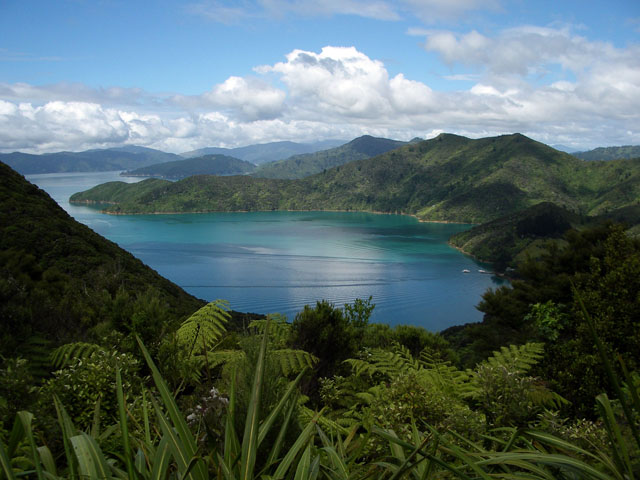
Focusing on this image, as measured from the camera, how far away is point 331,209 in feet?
463

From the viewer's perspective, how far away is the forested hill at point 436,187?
11125cm

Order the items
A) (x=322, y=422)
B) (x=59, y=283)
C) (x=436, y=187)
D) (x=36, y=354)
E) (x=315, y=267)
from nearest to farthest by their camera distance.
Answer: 1. (x=322, y=422)
2. (x=36, y=354)
3. (x=59, y=283)
4. (x=315, y=267)
5. (x=436, y=187)

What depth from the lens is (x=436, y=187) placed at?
14012 cm

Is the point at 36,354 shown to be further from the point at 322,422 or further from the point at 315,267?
the point at 315,267

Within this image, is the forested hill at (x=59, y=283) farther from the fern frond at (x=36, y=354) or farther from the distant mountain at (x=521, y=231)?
the distant mountain at (x=521, y=231)

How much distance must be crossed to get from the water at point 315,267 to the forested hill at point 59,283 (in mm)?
18026

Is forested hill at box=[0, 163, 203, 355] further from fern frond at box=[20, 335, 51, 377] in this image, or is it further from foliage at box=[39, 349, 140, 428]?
foliage at box=[39, 349, 140, 428]

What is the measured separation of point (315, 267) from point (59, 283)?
4321 centimetres

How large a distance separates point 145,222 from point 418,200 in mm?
85903

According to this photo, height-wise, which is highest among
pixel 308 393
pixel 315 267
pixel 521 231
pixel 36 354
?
pixel 36 354

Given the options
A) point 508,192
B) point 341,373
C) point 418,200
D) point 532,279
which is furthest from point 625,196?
point 341,373

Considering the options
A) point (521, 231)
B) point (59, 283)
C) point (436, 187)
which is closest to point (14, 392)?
point (59, 283)

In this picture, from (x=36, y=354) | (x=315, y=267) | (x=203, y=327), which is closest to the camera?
(x=36, y=354)

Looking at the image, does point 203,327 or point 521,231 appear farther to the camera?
point 521,231
